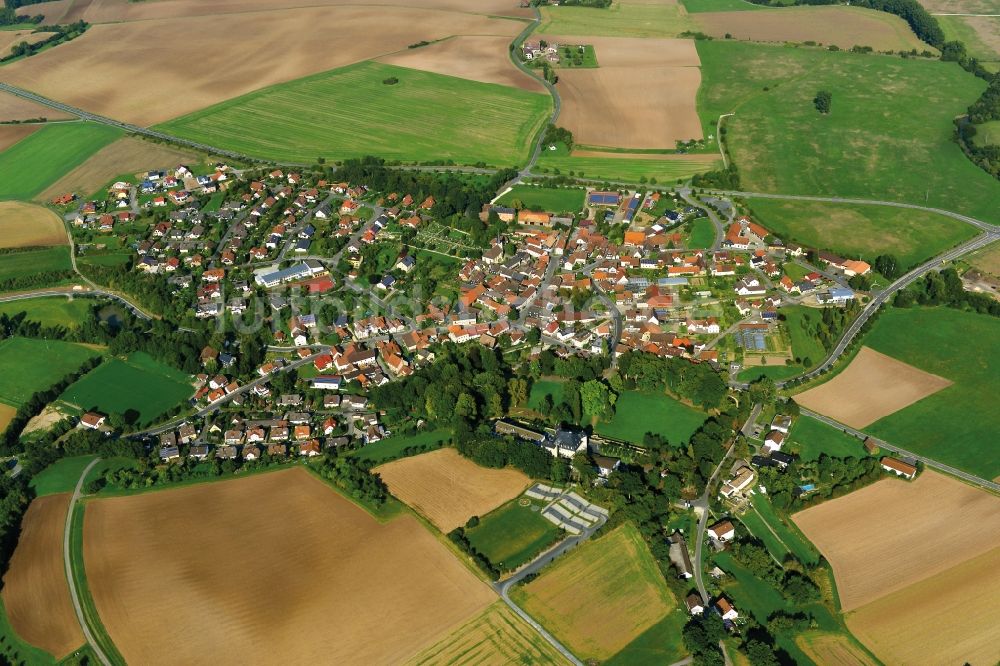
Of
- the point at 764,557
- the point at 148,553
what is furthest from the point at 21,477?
the point at 764,557

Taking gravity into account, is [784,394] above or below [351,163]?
below

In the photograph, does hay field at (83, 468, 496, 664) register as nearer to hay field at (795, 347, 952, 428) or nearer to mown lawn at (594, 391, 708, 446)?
mown lawn at (594, 391, 708, 446)

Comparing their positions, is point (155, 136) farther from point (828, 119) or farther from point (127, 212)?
point (828, 119)

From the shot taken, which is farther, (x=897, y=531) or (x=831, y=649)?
(x=897, y=531)

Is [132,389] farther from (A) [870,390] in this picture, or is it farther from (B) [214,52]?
(B) [214,52]

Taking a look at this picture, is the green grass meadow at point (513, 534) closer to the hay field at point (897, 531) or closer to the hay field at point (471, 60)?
the hay field at point (897, 531)

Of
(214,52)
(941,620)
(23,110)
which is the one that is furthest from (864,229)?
(23,110)
